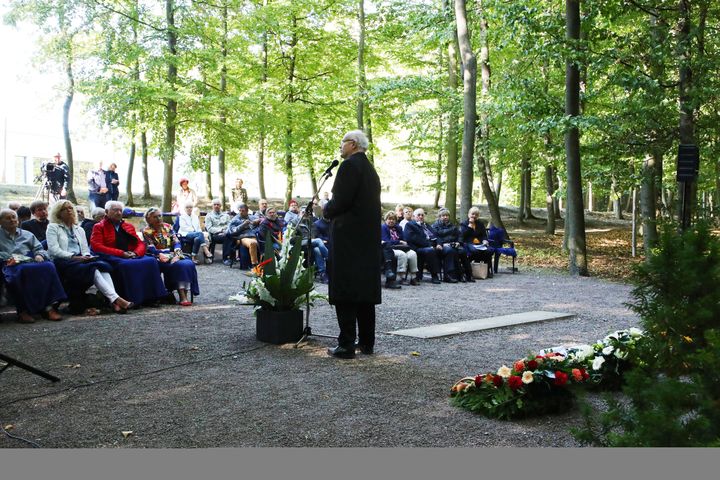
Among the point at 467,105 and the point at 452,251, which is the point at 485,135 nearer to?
the point at 467,105

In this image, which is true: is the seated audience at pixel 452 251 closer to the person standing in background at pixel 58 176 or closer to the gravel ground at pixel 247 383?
the gravel ground at pixel 247 383

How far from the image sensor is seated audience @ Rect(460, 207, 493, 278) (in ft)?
44.4

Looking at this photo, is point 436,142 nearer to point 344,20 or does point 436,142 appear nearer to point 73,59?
point 344,20

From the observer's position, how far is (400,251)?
12.2 meters

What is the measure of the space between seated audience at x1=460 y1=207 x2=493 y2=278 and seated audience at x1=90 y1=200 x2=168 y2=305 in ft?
21.4

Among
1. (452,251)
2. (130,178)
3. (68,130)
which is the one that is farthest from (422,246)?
(130,178)

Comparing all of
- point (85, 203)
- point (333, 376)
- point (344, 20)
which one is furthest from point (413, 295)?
point (85, 203)

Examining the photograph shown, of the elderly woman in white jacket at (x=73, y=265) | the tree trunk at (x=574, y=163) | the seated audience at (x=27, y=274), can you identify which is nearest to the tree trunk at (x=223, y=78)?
the tree trunk at (x=574, y=163)

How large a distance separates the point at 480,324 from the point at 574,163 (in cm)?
741

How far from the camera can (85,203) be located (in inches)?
918

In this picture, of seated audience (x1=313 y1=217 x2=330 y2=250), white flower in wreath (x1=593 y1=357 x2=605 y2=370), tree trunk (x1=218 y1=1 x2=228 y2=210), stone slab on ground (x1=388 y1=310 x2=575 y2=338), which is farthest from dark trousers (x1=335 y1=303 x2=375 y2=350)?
tree trunk (x1=218 y1=1 x2=228 y2=210)

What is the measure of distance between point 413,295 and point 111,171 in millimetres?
9857

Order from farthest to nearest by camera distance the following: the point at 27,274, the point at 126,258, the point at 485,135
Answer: the point at 485,135 → the point at 126,258 → the point at 27,274

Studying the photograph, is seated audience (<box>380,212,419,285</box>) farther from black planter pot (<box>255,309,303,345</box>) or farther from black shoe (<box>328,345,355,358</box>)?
black shoe (<box>328,345,355,358</box>)
